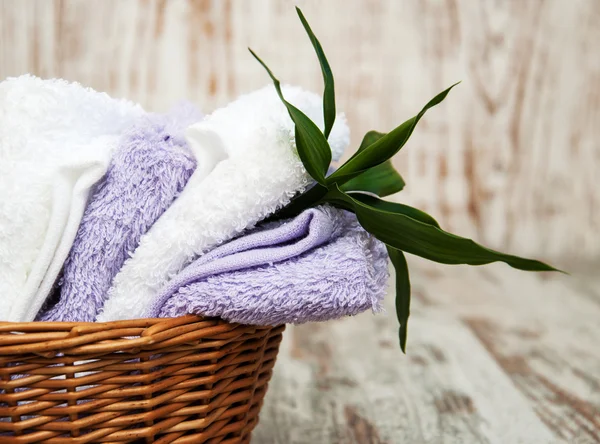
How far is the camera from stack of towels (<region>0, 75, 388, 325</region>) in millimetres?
494

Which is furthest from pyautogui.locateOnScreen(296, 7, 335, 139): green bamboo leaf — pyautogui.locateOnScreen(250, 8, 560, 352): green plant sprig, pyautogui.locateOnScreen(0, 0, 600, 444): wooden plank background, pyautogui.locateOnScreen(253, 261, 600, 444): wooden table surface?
pyautogui.locateOnScreen(0, 0, 600, 444): wooden plank background

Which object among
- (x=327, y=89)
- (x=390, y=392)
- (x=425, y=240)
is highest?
(x=327, y=89)

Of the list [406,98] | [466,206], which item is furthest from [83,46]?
[466,206]

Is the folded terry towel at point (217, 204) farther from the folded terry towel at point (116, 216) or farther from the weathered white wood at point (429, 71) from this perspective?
the weathered white wood at point (429, 71)

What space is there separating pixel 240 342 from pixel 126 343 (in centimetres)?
10

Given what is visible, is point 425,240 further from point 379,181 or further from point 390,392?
point 390,392

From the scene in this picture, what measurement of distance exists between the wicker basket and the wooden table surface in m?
0.20

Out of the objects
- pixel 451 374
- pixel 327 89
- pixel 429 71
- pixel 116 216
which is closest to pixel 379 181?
pixel 327 89

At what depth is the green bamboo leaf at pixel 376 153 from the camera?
1.69ft

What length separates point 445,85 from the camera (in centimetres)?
136

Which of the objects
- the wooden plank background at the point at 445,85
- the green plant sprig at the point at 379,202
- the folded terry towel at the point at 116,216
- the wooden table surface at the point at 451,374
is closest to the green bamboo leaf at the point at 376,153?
the green plant sprig at the point at 379,202

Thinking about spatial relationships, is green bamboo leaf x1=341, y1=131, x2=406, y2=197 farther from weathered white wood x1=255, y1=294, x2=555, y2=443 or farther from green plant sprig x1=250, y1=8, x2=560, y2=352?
weathered white wood x1=255, y1=294, x2=555, y2=443

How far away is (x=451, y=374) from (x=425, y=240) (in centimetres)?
41

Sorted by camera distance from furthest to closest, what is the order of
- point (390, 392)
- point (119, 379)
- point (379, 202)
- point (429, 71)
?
1. point (429, 71)
2. point (390, 392)
3. point (379, 202)
4. point (119, 379)
